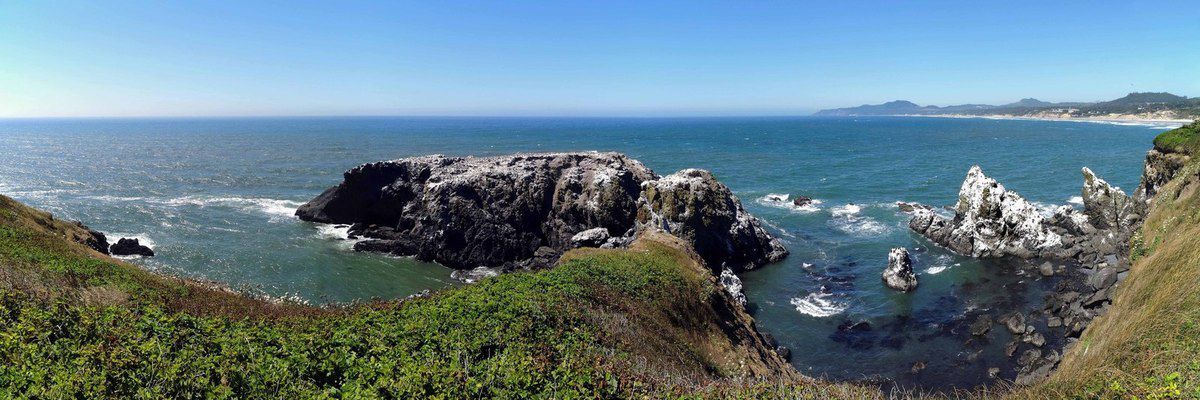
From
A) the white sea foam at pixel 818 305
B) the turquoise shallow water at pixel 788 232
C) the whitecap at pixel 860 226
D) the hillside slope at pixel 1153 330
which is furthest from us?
the whitecap at pixel 860 226

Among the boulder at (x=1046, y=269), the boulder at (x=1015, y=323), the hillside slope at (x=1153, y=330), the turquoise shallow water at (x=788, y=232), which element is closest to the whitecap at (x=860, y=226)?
the turquoise shallow water at (x=788, y=232)

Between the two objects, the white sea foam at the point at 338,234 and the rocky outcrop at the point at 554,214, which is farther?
the white sea foam at the point at 338,234

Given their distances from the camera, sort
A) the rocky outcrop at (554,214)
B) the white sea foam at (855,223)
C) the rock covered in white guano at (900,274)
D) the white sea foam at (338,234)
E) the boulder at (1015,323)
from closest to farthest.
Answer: the boulder at (1015,323), the rock covered in white guano at (900,274), the rocky outcrop at (554,214), the white sea foam at (338,234), the white sea foam at (855,223)

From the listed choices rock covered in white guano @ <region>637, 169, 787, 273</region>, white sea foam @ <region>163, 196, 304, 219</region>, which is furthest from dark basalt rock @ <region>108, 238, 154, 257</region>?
rock covered in white guano @ <region>637, 169, 787, 273</region>

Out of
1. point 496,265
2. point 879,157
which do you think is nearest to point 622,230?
point 496,265

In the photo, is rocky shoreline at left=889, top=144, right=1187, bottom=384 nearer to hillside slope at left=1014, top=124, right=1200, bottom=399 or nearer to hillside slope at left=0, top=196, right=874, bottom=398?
hillside slope at left=1014, top=124, right=1200, bottom=399

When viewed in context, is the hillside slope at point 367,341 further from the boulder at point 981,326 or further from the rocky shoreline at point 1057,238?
the rocky shoreline at point 1057,238

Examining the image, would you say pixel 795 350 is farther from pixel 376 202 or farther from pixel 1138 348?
pixel 376 202

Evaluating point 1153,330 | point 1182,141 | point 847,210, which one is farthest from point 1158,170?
point 1153,330
